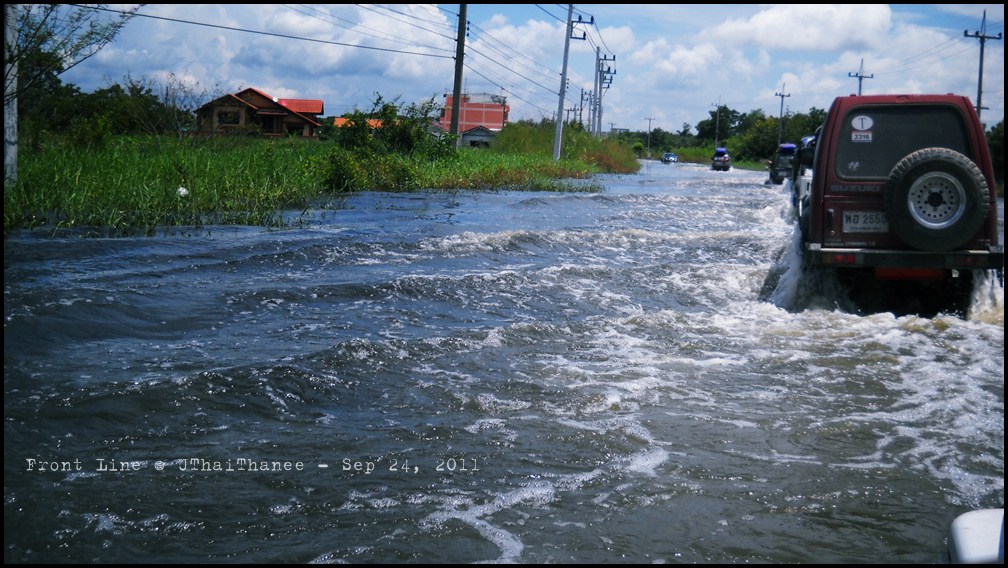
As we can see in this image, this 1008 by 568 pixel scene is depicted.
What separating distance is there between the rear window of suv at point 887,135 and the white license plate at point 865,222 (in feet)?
1.08

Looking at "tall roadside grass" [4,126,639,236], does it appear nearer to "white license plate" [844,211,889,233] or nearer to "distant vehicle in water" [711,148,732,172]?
"white license plate" [844,211,889,233]

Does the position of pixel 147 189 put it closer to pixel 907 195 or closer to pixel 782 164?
pixel 907 195

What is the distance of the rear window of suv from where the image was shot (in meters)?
7.75

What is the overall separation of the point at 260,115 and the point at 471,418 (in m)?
40.5

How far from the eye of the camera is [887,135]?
789cm

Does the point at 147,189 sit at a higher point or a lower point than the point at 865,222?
lower

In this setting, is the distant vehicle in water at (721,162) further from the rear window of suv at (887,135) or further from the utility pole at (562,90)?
the rear window of suv at (887,135)

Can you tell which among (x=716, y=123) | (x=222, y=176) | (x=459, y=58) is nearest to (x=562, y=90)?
(x=459, y=58)

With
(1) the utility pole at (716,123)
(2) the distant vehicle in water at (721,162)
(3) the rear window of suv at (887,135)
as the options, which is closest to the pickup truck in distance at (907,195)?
(3) the rear window of suv at (887,135)

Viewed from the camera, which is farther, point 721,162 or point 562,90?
point 721,162

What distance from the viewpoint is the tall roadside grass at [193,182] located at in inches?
483

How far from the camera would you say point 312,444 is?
450 cm

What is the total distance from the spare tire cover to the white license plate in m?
0.29

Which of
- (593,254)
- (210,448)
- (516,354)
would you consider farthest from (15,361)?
(593,254)
